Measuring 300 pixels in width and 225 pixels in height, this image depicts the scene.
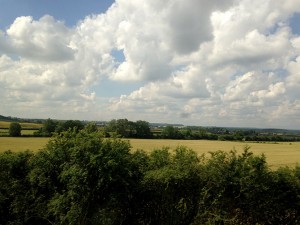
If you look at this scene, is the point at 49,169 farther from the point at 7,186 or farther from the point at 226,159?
the point at 226,159

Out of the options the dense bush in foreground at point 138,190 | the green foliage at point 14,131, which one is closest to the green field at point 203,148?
the green foliage at point 14,131

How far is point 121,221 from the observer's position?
53.2 ft

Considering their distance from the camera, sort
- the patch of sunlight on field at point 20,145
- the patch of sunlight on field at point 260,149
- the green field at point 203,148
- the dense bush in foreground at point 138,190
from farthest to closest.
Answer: the patch of sunlight on field at point 20,145, the green field at point 203,148, the patch of sunlight on field at point 260,149, the dense bush in foreground at point 138,190

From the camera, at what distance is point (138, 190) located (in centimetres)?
1677

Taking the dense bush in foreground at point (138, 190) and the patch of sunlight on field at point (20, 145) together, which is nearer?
the dense bush in foreground at point (138, 190)

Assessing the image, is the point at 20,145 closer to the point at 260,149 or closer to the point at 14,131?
the point at 14,131

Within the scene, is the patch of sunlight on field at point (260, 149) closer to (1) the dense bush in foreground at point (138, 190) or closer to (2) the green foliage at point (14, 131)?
(1) the dense bush in foreground at point (138, 190)

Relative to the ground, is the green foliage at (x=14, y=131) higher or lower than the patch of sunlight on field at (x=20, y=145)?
higher

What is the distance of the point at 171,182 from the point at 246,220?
4.04 metres

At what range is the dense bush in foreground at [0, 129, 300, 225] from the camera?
52.1 feet

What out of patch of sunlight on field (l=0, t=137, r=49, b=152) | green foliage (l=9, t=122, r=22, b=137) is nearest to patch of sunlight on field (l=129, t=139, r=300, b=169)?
patch of sunlight on field (l=0, t=137, r=49, b=152)

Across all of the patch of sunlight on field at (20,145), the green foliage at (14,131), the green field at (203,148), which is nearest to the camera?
the green field at (203,148)

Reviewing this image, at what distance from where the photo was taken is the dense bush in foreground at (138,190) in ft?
52.1

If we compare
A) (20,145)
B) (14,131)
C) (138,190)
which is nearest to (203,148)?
(20,145)
